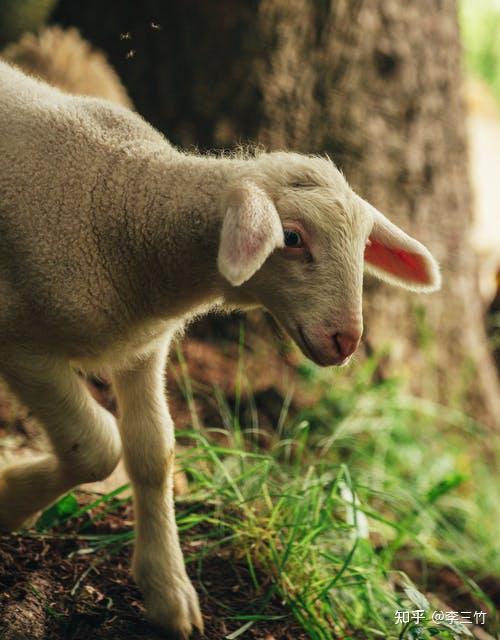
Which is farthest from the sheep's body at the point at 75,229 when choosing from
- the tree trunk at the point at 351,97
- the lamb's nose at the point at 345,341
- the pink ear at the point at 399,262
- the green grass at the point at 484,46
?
the green grass at the point at 484,46

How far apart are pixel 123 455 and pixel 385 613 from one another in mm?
1196

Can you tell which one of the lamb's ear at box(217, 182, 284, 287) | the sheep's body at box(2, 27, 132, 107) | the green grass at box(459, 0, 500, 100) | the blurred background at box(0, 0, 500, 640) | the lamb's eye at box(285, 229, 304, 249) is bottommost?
the green grass at box(459, 0, 500, 100)

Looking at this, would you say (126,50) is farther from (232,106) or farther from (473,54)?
(473,54)

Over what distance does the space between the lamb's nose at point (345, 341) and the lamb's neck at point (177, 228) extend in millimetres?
450

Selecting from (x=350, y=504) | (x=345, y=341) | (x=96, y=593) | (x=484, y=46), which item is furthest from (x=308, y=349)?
(x=484, y=46)

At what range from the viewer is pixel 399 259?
3.27 m

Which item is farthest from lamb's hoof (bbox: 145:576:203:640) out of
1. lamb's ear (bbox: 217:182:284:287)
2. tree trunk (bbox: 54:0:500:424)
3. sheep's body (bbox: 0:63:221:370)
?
tree trunk (bbox: 54:0:500:424)

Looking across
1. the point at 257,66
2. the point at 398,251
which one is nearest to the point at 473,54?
the point at 257,66

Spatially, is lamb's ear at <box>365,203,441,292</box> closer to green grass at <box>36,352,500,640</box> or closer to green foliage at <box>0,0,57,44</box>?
green grass at <box>36,352,500,640</box>

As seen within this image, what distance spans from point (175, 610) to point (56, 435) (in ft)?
2.36

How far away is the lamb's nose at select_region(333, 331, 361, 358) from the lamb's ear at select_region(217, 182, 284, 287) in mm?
329

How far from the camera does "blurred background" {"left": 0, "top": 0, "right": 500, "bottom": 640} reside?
182 inches

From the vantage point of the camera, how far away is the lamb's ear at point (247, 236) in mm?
2514

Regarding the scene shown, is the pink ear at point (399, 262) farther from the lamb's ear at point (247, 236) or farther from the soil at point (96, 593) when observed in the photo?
the soil at point (96, 593)
